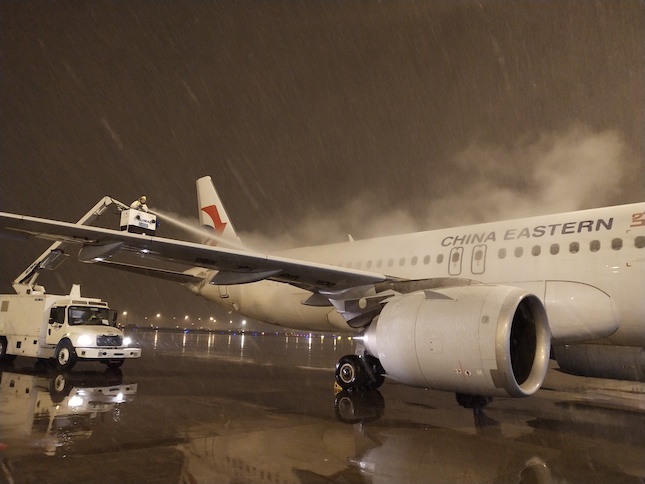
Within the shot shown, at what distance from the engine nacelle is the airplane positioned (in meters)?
0.02

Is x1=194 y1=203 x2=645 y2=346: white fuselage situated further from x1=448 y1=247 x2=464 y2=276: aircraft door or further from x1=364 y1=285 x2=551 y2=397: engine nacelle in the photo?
x1=364 y1=285 x2=551 y2=397: engine nacelle

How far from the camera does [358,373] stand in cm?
1038

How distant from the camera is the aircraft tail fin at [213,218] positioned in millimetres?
17562

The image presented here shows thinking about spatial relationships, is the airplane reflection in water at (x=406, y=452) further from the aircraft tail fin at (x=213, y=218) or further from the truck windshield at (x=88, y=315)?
the aircraft tail fin at (x=213, y=218)

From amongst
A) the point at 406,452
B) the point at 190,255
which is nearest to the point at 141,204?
the point at 190,255

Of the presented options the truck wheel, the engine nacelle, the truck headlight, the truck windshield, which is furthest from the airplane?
the truck windshield

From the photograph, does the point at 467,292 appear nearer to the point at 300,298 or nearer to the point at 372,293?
the point at 372,293

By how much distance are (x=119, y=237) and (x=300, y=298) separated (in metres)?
6.19

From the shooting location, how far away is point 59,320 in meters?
13.5

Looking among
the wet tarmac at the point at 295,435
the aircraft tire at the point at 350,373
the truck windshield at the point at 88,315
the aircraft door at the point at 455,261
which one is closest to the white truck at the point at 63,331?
the truck windshield at the point at 88,315

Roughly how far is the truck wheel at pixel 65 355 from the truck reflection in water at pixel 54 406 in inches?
19.9

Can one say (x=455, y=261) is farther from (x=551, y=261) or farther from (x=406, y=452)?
(x=406, y=452)

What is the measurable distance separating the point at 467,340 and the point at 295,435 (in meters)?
2.69

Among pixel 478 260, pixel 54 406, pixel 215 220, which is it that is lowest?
pixel 54 406
